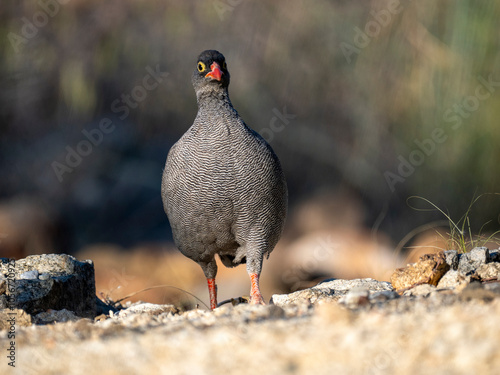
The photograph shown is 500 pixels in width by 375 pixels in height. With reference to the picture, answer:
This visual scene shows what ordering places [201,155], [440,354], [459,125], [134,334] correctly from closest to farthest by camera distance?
[440,354]
[134,334]
[201,155]
[459,125]

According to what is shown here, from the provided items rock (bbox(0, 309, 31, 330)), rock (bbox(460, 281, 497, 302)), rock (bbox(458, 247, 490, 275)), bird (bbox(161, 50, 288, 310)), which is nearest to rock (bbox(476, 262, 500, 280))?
rock (bbox(458, 247, 490, 275))

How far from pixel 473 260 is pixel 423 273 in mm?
390

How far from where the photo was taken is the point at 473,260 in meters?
4.64

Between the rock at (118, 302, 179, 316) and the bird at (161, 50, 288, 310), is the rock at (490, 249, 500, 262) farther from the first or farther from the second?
the rock at (118, 302, 179, 316)

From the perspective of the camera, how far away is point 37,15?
9023mm

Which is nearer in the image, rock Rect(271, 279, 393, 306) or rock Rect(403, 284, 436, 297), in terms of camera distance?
rock Rect(403, 284, 436, 297)

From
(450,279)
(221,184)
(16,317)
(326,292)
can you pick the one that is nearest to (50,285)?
(16,317)

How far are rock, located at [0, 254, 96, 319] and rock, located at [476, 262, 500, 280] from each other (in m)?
2.88

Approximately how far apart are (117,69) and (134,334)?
6.92m

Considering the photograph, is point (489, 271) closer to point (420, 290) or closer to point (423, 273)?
point (423, 273)

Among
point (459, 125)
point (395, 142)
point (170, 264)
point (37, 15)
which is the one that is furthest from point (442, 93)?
point (37, 15)

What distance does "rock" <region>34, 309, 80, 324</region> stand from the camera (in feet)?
15.5

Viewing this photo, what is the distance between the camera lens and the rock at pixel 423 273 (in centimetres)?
451

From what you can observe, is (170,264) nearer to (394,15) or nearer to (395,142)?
(395,142)
